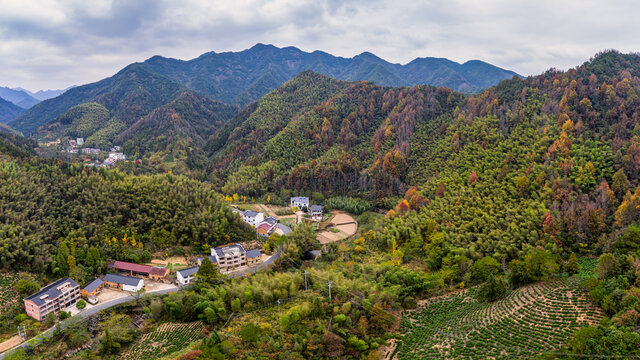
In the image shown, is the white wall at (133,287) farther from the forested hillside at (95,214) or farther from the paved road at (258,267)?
the paved road at (258,267)

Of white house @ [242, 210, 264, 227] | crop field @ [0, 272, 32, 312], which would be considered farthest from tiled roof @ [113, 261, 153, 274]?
white house @ [242, 210, 264, 227]

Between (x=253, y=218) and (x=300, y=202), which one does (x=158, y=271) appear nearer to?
(x=253, y=218)

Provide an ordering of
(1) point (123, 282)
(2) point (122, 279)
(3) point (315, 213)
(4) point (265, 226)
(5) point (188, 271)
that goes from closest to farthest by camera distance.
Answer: (1) point (123, 282) → (2) point (122, 279) → (5) point (188, 271) → (4) point (265, 226) → (3) point (315, 213)

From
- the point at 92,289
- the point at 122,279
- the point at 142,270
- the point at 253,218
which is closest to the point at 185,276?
the point at 142,270

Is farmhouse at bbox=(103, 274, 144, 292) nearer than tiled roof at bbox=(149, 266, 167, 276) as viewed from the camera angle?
Yes

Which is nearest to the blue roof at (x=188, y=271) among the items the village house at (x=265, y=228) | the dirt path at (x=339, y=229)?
the village house at (x=265, y=228)

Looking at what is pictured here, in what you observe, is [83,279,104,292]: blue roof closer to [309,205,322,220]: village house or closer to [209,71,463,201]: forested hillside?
[309,205,322,220]: village house

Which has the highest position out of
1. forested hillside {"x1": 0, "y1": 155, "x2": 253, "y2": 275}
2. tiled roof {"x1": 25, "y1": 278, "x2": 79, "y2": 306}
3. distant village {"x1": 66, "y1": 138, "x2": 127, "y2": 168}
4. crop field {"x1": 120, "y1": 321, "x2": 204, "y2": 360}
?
distant village {"x1": 66, "y1": 138, "x2": 127, "y2": 168}
